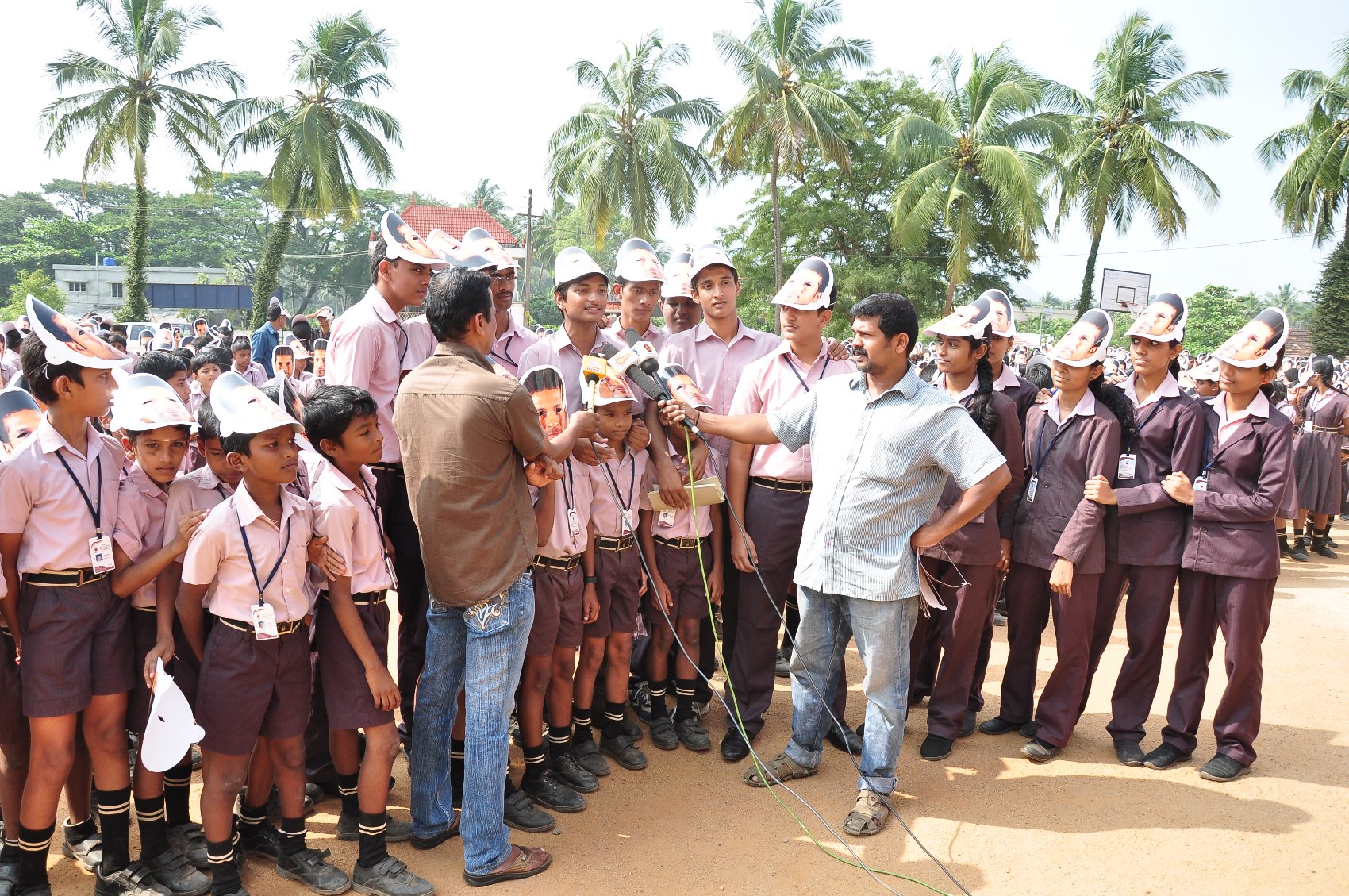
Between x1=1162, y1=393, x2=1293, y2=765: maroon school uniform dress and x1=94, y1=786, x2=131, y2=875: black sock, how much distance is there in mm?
4958

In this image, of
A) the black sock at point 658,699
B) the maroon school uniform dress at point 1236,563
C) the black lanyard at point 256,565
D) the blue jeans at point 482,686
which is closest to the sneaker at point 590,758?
the black sock at point 658,699

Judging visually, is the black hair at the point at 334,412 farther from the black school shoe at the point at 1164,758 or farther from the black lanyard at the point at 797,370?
the black school shoe at the point at 1164,758

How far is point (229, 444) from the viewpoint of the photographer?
10.7ft

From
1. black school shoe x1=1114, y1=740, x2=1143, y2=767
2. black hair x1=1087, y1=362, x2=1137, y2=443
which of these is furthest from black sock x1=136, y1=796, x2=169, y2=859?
black hair x1=1087, y1=362, x2=1137, y2=443

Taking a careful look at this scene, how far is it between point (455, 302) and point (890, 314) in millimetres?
1907

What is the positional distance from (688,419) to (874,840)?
2.11 m

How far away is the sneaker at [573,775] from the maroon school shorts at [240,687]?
56.9 inches

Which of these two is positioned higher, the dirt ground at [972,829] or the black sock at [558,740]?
the black sock at [558,740]

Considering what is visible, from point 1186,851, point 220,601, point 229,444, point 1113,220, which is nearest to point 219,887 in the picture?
point 220,601

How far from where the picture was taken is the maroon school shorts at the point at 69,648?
3.20 metres

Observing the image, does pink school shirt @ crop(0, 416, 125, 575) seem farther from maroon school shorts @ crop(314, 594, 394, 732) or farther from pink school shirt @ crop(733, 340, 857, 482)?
pink school shirt @ crop(733, 340, 857, 482)

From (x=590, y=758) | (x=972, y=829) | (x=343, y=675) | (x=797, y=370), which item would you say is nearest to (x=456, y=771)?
(x=590, y=758)

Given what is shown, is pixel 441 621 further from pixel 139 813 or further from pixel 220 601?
pixel 139 813

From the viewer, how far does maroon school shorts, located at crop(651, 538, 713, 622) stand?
4828 millimetres
